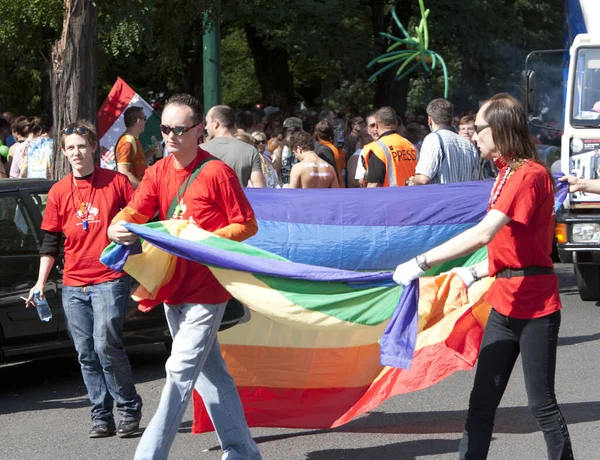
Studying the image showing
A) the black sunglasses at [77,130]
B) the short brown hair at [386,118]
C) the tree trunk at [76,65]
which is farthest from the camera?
the tree trunk at [76,65]

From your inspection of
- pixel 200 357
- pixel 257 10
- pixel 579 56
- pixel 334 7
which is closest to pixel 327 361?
pixel 200 357

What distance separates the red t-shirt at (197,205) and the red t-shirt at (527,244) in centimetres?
131

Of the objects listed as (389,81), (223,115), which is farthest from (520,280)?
(389,81)

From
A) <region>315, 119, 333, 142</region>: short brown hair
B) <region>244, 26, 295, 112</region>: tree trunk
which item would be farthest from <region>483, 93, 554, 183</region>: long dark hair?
<region>244, 26, 295, 112</region>: tree trunk

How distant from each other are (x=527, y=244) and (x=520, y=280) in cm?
→ 17

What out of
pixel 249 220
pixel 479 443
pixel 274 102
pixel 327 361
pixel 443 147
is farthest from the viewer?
pixel 274 102

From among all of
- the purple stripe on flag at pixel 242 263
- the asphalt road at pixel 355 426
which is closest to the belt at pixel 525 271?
the purple stripe on flag at pixel 242 263

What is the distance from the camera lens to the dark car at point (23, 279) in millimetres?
7793

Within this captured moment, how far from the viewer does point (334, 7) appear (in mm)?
23844

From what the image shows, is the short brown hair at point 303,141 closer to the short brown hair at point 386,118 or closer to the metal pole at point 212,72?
the short brown hair at point 386,118

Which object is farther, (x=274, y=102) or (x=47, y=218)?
(x=274, y=102)

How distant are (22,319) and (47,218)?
4.83 ft

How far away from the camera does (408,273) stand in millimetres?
4758

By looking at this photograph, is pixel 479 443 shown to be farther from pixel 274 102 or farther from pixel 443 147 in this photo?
pixel 274 102
